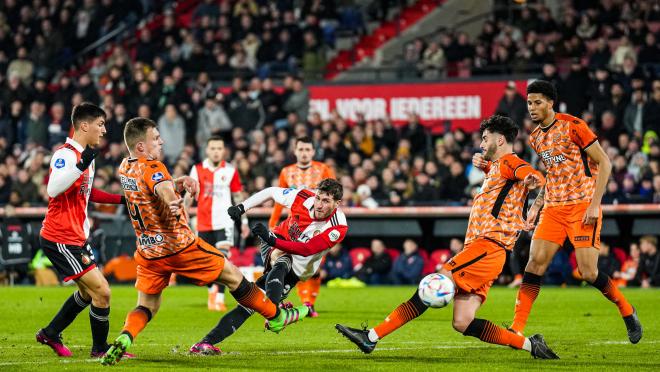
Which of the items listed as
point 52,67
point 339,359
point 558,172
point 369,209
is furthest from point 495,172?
point 52,67

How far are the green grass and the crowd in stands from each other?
5105 millimetres

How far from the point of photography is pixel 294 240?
11.7m

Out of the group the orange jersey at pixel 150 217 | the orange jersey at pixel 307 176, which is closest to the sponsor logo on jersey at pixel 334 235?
the orange jersey at pixel 150 217

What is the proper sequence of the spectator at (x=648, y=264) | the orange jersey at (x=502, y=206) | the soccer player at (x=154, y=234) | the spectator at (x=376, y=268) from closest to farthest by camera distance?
the soccer player at (x=154, y=234) < the orange jersey at (x=502, y=206) < the spectator at (x=648, y=264) < the spectator at (x=376, y=268)

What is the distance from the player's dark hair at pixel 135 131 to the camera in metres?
9.73

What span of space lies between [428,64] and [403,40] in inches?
129

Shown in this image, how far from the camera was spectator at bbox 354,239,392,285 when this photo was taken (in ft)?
75.4

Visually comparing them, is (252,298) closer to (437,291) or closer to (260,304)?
(260,304)

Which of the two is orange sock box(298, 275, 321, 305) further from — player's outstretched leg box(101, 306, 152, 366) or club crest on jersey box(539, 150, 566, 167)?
player's outstretched leg box(101, 306, 152, 366)

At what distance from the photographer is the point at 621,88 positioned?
23.3 meters

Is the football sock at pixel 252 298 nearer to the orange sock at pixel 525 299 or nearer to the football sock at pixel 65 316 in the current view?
the football sock at pixel 65 316

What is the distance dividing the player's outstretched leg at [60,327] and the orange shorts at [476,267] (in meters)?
3.31

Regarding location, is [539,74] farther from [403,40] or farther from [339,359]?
[339,359]

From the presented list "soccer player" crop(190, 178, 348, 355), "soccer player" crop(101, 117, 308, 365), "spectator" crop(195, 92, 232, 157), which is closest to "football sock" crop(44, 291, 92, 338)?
"soccer player" crop(101, 117, 308, 365)
